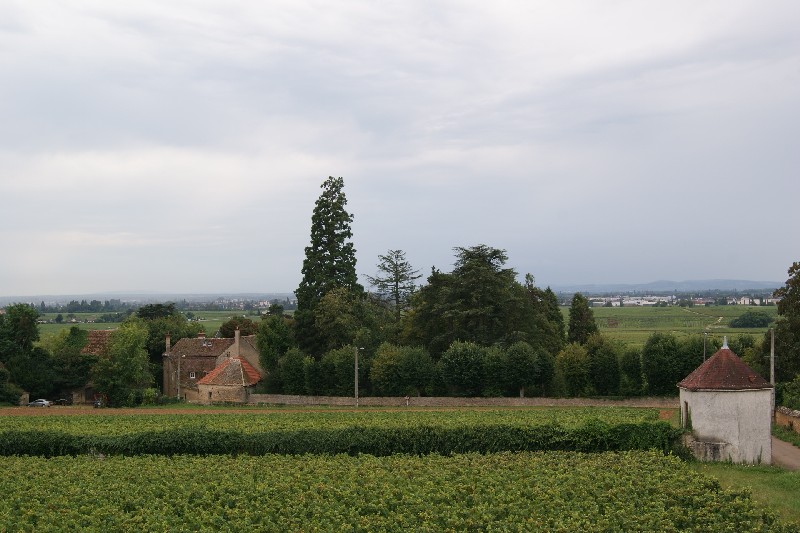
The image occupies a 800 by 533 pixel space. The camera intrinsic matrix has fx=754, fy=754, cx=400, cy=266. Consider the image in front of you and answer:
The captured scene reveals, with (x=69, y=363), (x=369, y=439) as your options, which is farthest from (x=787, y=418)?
(x=69, y=363)

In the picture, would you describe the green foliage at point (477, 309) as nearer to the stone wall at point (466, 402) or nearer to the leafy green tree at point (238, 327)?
the stone wall at point (466, 402)

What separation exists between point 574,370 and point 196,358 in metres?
33.2

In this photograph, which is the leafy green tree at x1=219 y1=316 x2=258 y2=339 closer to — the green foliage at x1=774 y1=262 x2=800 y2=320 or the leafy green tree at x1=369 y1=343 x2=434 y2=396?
the leafy green tree at x1=369 y1=343 x2=434 y2=396

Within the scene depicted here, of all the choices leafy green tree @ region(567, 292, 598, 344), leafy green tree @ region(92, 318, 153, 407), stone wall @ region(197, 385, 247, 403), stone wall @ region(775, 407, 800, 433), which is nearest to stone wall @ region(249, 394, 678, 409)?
stone wall @ region(197, 385, 247, 403)

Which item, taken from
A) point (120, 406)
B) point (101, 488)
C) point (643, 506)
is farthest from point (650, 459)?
point (120, 406)

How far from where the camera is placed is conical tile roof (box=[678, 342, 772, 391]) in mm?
29938

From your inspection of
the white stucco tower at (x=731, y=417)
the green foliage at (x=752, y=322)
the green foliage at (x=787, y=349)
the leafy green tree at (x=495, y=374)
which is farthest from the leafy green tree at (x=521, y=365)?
the green foliage at (x=752, y=322)

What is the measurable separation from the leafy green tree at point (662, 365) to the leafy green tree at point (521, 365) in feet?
24.1

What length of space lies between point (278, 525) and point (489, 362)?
113 ft

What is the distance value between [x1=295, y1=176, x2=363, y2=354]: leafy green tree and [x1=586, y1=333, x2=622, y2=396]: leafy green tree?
2057cm

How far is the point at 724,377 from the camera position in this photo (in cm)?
3023

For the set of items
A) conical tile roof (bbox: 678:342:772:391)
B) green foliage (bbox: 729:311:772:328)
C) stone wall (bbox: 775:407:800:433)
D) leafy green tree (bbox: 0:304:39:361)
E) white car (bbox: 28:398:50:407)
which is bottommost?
white car (bbox: 28:398:50:407)

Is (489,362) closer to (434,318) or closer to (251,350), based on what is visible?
(434,318)

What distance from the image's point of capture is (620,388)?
174ft
